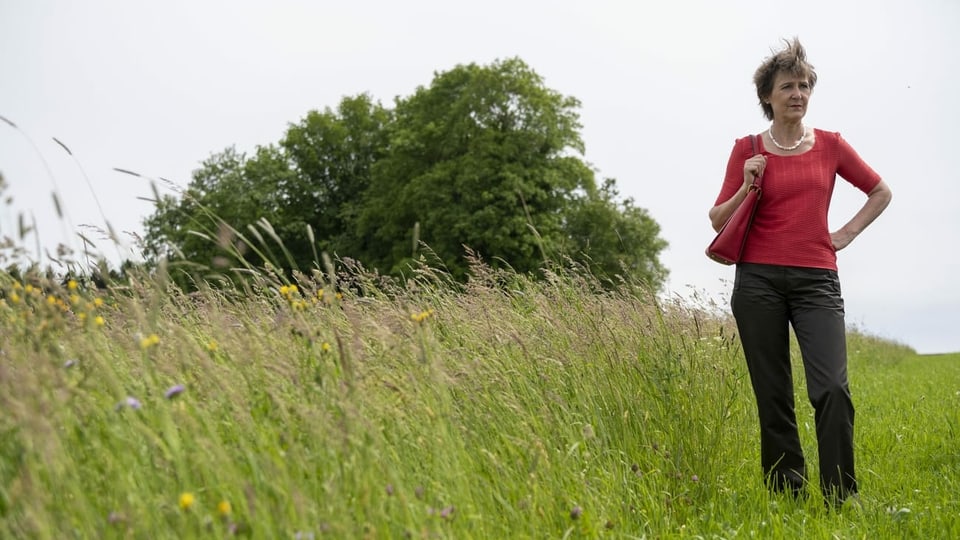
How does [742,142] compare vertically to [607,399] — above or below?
above

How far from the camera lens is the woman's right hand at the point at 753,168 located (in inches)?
189

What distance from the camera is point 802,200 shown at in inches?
191

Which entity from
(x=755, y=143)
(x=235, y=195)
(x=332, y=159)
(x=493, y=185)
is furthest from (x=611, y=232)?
(x=755, y=143)

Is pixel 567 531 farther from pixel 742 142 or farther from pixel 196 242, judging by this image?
pixel 196 242

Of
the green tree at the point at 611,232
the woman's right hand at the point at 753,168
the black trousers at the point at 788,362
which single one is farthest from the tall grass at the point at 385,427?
the green tree at the point at 611,232

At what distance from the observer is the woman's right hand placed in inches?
189

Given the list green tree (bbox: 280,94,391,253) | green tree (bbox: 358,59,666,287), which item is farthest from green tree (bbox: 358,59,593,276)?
green tree (bbox: 280,94,391,253)

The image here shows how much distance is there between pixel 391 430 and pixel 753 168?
2.61m

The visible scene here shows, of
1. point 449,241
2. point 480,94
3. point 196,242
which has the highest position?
point 480,94

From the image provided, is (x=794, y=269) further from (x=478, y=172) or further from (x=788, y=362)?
(x=478, y=172)

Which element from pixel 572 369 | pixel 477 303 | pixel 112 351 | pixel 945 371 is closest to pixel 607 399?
pixel 572 369

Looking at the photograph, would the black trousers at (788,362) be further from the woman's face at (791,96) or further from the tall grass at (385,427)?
the woman's face at (791,96)

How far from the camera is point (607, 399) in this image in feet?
16.1

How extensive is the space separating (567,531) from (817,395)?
75.3 inches
